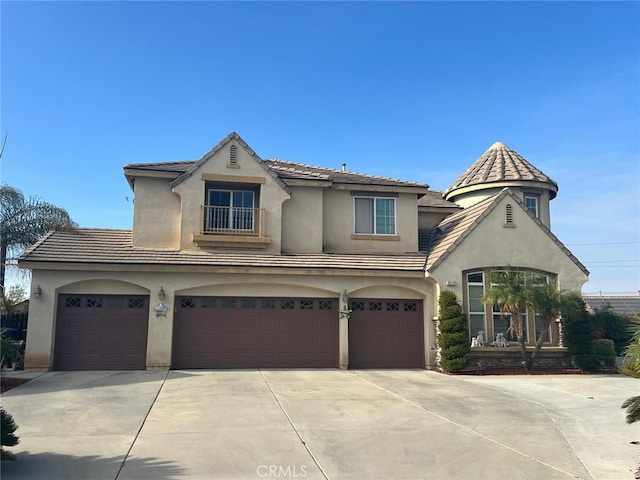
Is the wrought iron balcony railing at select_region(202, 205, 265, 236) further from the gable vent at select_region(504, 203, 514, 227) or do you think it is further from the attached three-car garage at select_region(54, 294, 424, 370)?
the gable vent at select_region(504, 203, 514, 227)

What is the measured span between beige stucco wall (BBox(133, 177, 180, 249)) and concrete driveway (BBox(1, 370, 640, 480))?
504 centimetres

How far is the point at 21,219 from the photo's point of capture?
2031 centimetres

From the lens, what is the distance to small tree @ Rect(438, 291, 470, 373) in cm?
1631

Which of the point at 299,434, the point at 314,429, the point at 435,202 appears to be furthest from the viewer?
the point at 435,202

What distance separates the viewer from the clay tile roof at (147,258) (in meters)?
15.9

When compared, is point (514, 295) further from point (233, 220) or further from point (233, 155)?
point (233, 155)

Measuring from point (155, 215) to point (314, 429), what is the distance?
11.1 metres

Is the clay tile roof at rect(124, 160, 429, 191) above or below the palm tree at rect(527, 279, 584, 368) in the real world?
above

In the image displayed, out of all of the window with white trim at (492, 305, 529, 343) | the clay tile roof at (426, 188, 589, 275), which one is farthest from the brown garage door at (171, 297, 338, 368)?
the window with white trim at (492, 305, 529, 343)

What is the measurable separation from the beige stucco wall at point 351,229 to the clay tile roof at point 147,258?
69 cm

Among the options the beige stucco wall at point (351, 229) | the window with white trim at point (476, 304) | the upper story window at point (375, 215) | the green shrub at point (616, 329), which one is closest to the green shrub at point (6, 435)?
the beige stucco wall at point (351, 229)

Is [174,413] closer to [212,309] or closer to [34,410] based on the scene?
[34,410]

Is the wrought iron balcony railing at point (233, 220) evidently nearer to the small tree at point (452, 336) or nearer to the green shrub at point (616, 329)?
the small tree at point (452, 336)

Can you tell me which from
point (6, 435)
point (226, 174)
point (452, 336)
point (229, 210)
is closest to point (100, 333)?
point (229, 210)
